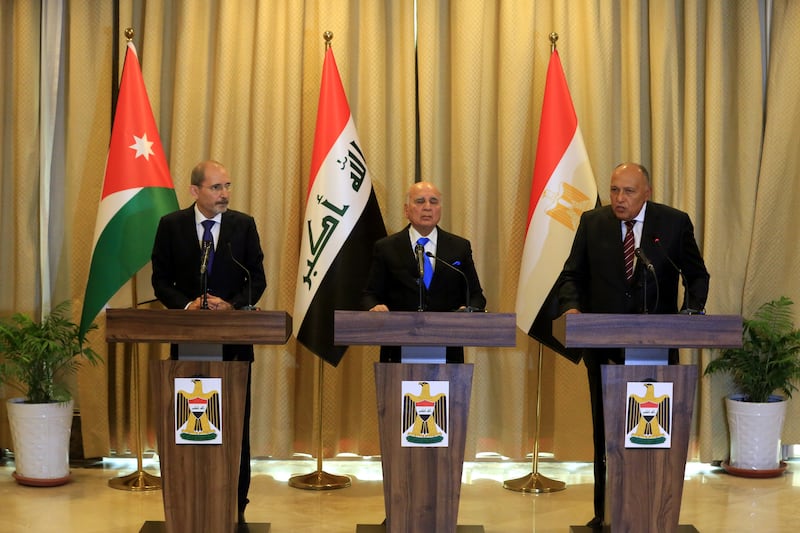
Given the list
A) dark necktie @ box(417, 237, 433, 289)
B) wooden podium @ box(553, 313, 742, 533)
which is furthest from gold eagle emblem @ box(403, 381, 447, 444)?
dark necktie @ box(417, 237, 433, 289)

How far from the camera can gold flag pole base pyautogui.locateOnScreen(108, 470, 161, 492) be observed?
6.14 m

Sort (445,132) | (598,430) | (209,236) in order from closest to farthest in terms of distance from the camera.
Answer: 1. (598,430)
2. (209,236)
3. (445,132)

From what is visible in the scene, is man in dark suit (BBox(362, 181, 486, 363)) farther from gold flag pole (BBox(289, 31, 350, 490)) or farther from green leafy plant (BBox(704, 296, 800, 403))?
green leafy plant (BBox(704, 296, 800, 403))

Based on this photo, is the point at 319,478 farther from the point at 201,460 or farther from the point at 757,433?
the point at 757,433

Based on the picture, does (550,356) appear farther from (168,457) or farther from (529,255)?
(168,457)

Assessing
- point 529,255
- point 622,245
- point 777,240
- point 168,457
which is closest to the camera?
point 168,457

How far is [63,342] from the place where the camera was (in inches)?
251

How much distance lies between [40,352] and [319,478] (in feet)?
6.00

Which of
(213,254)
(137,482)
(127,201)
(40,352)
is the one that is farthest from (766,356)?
(40,352)

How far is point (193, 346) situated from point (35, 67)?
3.31 m

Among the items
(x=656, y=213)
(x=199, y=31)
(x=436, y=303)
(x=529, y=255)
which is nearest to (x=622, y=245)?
(x=656, y=213)

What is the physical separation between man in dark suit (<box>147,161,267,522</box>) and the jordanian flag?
1.09m

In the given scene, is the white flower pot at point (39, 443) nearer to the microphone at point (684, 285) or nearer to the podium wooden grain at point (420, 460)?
the podium wooden grain at point (420, 460)

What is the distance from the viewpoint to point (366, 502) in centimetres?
589
